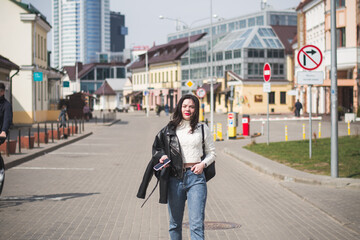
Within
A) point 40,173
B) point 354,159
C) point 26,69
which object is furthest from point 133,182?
point 26,69

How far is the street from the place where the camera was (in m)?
7.92

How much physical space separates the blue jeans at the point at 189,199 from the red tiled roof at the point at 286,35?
78892mm

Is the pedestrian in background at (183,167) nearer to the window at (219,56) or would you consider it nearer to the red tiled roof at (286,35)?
the red tiled roof at (286,35)

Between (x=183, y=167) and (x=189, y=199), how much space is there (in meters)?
0.31

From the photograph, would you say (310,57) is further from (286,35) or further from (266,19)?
(266,19)

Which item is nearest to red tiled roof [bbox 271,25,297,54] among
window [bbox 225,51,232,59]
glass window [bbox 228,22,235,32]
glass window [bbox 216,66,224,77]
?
window [bbox 225,51,232,59]

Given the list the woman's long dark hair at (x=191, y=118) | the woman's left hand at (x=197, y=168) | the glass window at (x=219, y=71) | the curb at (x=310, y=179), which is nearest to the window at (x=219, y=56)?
the glass window at (x=219, y=71)

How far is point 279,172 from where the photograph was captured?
14141 mm

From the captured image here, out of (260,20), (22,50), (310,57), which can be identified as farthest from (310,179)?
(260,20)

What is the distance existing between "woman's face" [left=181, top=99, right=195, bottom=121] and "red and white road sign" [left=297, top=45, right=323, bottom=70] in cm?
974

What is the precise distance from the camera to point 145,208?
9.95 metres

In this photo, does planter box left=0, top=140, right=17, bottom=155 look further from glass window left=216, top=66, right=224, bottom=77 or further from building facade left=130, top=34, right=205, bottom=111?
building facade left=130, top=34, right=205, bottom=111

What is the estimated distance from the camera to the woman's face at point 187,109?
598 cm

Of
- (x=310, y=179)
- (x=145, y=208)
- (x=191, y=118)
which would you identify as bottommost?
(x=145, y=208)
